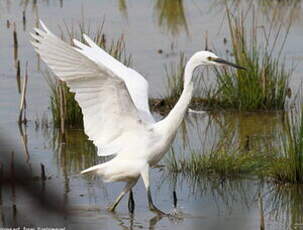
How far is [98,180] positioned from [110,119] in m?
1.23

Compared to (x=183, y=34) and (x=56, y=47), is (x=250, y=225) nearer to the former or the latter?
(x=56, y=47)

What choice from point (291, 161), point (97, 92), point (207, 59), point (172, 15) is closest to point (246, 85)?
point (291, 161)

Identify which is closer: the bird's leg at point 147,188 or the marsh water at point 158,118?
the marsh water at point 158,118

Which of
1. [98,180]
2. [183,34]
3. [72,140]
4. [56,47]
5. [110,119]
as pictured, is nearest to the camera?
[56,47]

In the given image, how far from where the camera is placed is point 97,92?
5.35 meters

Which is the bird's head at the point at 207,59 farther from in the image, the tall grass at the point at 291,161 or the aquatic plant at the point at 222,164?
the aquatic plant at the point at 222,164

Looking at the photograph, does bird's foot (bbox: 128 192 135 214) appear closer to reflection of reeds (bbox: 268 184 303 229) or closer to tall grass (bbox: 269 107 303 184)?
reflection of reeds (bbox: 268 184 303 229)

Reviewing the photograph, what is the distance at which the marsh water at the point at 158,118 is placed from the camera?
541cm

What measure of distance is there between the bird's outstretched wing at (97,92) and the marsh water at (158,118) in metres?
0.53

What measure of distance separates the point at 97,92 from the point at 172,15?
10.2 m

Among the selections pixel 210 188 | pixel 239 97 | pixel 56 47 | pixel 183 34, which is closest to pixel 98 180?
pixel 210 188

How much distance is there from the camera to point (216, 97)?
9.42 metres

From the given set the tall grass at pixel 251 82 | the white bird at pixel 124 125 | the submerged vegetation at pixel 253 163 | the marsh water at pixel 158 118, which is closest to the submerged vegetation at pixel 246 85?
the tall grass at pixel 251 82

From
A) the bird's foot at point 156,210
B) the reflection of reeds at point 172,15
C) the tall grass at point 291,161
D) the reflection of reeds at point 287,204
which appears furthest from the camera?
the reflection of reeds at point 172,15
